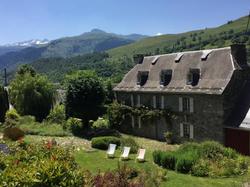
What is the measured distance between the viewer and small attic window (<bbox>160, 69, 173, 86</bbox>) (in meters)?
40.1

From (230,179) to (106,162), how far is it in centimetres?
840

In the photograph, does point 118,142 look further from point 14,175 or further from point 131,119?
point 14,175

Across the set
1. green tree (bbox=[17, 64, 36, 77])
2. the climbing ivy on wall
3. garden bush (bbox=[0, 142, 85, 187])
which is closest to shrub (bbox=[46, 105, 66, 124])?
the climbing ivy on wall

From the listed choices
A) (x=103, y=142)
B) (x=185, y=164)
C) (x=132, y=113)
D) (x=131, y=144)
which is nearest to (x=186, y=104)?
(x=131, y=144)

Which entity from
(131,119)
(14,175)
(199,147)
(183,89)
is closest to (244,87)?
(183,89)

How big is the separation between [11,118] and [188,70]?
2003 centimetres

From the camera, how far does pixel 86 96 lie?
41.2 meters

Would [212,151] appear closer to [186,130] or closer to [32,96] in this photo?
[186,130]

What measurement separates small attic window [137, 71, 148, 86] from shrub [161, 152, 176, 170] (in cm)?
1828

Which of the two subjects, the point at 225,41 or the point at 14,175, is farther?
the point at 225,41

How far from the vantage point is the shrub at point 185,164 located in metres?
24.2

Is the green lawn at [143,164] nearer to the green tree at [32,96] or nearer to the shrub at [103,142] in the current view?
the shrub at [103,142]

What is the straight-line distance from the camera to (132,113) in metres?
42.8

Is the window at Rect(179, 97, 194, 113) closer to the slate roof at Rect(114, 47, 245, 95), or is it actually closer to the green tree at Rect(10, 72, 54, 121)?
the slate roof at Rect(114, 47, 245, 95)
